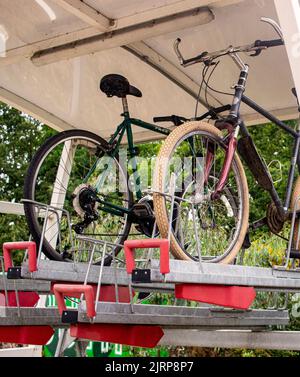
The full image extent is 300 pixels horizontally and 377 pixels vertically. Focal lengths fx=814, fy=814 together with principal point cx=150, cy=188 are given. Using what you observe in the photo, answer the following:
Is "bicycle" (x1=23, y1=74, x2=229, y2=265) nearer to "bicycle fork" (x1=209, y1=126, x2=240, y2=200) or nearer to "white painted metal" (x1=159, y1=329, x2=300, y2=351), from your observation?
"bicycle fork" (x1=209, y1=126, x2=240, y2=200)

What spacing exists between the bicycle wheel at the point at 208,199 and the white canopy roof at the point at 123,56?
25.6 inches

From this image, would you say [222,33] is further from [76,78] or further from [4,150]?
[4,150]

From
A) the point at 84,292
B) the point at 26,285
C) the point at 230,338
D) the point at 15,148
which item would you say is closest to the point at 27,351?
the point at 230,338

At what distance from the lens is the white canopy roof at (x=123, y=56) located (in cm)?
435

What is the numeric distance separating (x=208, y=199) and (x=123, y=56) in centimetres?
156

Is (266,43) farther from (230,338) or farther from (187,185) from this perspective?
(230,338)

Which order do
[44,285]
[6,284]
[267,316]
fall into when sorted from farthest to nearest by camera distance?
[267,316], [44,285], [6,284]

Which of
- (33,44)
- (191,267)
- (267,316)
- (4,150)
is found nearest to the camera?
(191,267)

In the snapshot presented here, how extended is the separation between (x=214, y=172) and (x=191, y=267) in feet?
3.63

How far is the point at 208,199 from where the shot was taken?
13.9 feet

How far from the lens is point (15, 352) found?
227 inches

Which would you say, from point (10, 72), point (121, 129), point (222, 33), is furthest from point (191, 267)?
point (10, 72)

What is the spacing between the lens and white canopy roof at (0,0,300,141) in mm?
4348

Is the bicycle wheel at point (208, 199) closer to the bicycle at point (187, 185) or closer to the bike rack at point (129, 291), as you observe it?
the bicycle at point (187, 185)
